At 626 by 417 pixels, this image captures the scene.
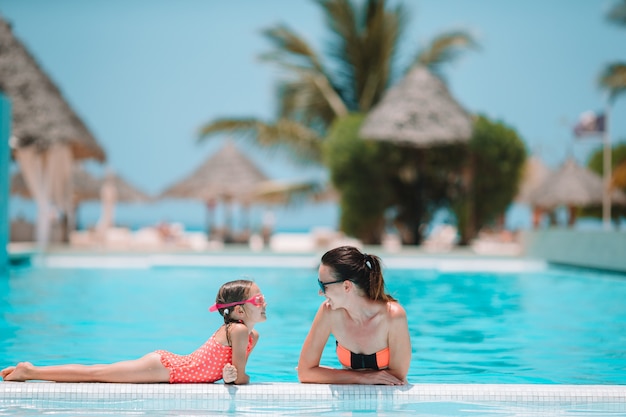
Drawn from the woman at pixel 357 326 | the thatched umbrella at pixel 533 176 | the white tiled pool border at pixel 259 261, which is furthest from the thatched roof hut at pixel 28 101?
the thatched umbrella at pixel 533 176

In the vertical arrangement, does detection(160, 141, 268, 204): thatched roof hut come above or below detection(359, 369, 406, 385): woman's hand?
above

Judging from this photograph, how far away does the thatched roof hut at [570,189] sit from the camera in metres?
24.9

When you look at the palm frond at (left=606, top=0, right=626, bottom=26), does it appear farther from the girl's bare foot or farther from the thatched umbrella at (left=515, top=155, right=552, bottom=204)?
the girl's bare foot

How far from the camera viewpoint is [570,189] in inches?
984

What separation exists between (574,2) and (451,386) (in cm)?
5657

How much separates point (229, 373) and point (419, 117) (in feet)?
47.3

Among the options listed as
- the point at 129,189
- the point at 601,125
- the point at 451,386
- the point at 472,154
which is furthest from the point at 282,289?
the point at 129,189

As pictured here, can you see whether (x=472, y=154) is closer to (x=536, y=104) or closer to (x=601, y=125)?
(x=601, y=125)

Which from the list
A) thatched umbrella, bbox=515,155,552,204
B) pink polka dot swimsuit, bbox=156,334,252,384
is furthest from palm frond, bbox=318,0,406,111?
pink polka dot swimsuit, bbox=156,334,252,384

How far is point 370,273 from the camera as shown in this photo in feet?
10.3

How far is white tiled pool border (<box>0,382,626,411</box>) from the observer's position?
3.15 metres

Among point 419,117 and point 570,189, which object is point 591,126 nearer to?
point 570,189

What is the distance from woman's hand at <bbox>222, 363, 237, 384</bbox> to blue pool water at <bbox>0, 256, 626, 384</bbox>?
0.81m

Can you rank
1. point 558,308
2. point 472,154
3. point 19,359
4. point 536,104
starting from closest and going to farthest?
point 19,359 < point 558,308 < point 472,154 < point 536,104
